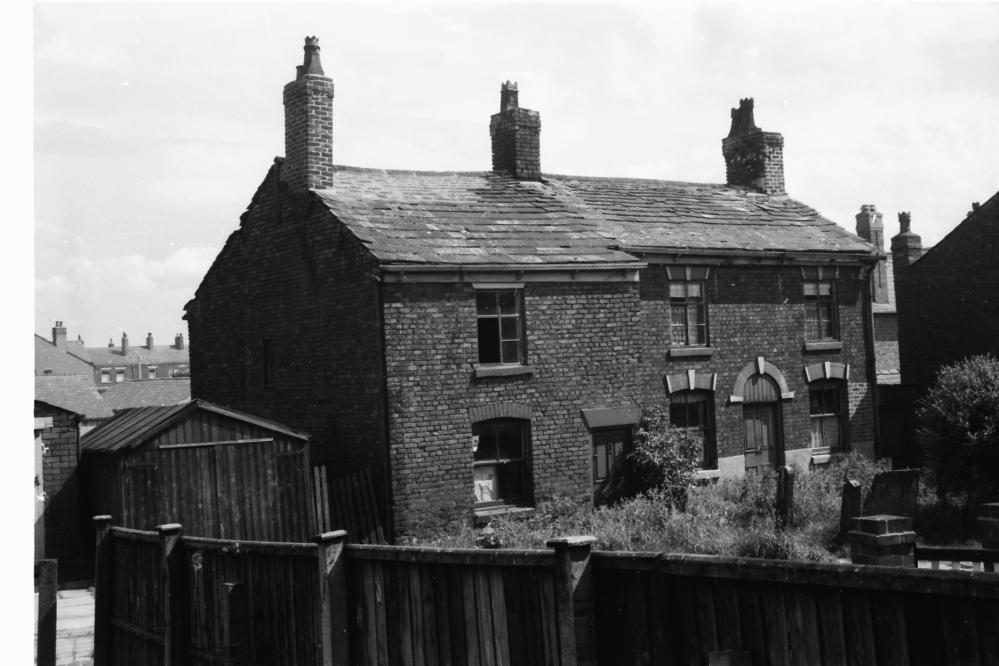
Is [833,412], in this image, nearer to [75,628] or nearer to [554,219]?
[554,219]

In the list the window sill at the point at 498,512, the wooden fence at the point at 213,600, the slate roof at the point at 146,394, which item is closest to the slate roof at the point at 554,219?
the window sill at the point at 498,512

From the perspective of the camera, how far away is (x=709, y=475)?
68.7ft

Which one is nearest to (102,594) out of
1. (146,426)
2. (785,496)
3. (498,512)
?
(146,426)

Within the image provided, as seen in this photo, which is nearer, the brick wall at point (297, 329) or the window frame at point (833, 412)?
the brick wall at point (297, 329)

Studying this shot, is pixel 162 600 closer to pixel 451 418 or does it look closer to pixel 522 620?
pixel 522 620

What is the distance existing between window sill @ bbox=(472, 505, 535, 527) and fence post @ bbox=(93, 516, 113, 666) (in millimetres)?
8382

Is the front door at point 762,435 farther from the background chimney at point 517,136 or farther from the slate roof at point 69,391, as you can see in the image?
the slate roof at point 69,391

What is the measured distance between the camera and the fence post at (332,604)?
701 centimetres

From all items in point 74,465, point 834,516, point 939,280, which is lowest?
point 834,516

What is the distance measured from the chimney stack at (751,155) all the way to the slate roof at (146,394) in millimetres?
29788

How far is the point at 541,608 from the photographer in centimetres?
576


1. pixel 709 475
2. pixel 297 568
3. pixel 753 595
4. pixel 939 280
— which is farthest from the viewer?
pixel 939 280

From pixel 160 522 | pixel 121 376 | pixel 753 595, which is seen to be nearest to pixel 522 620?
pixel 753 595

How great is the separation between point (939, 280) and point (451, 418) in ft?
56.5
